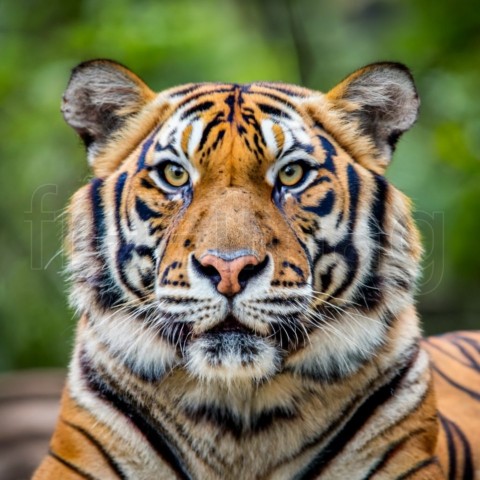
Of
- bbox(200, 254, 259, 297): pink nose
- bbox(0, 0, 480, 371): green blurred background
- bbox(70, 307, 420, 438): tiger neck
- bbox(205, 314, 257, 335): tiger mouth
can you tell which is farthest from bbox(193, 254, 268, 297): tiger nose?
bbox(0, 0, 480, 371): green blurred background

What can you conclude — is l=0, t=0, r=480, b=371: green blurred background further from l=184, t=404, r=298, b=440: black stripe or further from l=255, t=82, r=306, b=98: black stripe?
l=184, t=404, r=298, b=440: black stripe

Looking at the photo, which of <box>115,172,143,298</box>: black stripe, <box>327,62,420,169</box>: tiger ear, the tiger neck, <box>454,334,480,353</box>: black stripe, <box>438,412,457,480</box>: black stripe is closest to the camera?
the tiger neck

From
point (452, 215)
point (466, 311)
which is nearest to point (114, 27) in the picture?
point (452, 215)

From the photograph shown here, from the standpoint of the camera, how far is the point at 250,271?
2.82 m

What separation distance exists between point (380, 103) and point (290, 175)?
0.53 m

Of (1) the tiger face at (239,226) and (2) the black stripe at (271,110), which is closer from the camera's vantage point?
(1) the tiger face at (239,226)

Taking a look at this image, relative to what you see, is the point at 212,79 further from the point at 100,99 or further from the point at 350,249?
the point at 350,249

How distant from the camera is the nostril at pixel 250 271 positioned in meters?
2.80

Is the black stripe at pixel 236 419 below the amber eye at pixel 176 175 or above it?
below

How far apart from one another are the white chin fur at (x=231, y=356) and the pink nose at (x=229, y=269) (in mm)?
160

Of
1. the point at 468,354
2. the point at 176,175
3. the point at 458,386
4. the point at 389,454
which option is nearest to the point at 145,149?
the point at 176,175

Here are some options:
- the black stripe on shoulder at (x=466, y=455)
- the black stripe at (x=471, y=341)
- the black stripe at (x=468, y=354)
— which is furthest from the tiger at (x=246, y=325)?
the black stripe at (x=471, y=341)

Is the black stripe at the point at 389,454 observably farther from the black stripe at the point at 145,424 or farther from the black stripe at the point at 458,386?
the black stripe at the point at 458,386

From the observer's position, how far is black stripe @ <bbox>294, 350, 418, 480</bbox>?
3119 mm
